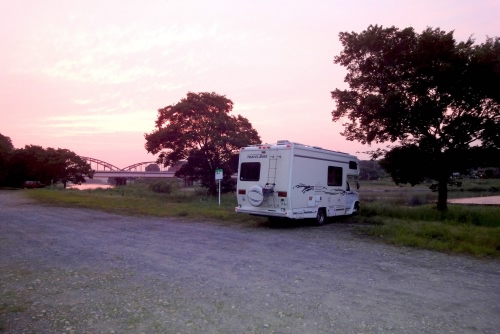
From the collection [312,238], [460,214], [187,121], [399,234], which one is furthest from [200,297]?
[187,121]

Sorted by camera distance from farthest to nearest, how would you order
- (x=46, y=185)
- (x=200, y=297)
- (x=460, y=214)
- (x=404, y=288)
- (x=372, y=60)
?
1. (x=46, y=185)
2. (x=372, y=60)
3. (x=460, y=214)
4. (x=404, y=288)
5. (x=200, y=297)

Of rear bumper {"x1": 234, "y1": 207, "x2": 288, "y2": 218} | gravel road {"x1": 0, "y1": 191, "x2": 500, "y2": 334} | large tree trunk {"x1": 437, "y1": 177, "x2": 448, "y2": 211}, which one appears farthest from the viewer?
large tree trunk {"x1": 437, "y1": 177, "x2": 448, "y2": 211}

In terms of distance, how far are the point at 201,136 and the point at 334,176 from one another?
15.9 meters

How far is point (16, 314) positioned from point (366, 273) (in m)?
5.91

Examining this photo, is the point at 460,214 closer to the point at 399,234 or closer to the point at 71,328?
the point at 399,234

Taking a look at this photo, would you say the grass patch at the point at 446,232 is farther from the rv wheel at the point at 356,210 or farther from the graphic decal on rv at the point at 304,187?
the graphic decal on rv at the point at 304,187

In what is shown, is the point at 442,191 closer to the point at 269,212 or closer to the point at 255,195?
the point at 269,212

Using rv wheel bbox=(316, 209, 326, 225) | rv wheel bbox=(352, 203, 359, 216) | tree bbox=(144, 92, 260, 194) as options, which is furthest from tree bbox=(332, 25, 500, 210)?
tree bbox=(144, 92, 260, 194)

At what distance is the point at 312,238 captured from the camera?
12.9 meters

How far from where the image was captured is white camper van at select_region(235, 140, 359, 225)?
48.5 ft

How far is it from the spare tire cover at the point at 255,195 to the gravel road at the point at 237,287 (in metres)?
2.76

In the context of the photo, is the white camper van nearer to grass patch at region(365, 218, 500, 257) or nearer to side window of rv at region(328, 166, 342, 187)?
side window of rv at region(328, 166, 342, 187)

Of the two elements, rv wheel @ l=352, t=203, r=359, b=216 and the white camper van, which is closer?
the white camper van

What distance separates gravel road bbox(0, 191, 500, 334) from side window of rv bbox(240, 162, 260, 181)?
3655 mm
